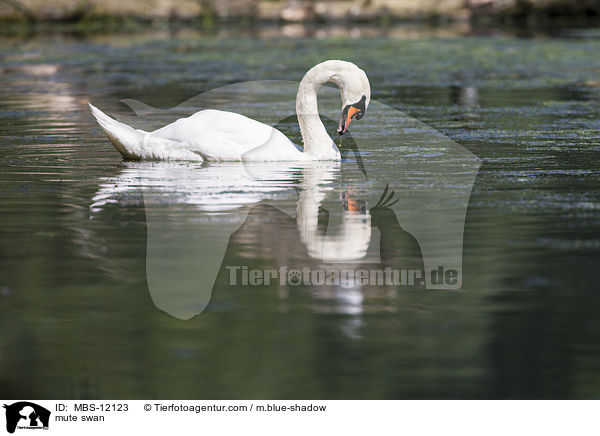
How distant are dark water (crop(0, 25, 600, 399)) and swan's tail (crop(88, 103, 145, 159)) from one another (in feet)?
0.97

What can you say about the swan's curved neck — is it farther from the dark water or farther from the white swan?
the dark water

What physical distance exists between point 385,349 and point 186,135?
6129mm

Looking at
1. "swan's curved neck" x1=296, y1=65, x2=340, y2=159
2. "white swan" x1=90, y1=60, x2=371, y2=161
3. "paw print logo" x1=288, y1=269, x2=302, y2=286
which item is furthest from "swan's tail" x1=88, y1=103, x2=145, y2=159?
"paw print logo" x1=288, y1=269, x2=302, y2=286

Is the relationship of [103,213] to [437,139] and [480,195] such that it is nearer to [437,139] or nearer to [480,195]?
[480,195]

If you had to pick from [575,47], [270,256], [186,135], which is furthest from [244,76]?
[270,256]

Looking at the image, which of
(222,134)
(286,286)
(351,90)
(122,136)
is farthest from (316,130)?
(286,286)

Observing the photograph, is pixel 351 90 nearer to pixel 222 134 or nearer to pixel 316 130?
pixel 316 130

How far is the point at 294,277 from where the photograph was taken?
22.2 ft

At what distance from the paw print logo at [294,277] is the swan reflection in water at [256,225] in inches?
4.6

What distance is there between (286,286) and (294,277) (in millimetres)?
183

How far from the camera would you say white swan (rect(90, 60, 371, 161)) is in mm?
11008

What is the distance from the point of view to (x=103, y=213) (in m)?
8.75
